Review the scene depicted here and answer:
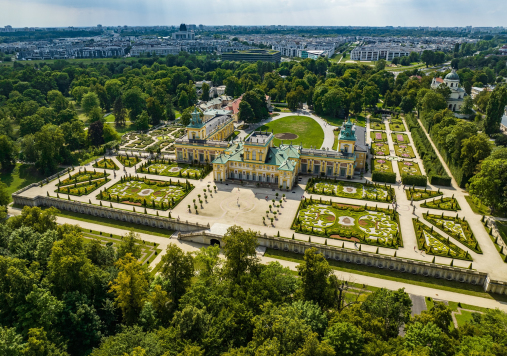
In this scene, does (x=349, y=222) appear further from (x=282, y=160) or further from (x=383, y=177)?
(x=282, y=160)

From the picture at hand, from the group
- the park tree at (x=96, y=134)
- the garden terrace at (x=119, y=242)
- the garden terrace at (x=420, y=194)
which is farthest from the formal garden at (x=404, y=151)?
the park tree at (x=96, y=134)

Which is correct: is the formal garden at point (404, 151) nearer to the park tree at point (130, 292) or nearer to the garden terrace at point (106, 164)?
the garden terrace at point (106, 164)

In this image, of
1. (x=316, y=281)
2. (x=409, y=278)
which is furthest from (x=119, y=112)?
(x=409, y=278)

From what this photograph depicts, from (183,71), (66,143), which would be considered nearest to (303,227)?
(66,143)

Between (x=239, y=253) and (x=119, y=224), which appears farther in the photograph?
(x=119, y=224)

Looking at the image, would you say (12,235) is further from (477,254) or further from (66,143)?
(477,254)

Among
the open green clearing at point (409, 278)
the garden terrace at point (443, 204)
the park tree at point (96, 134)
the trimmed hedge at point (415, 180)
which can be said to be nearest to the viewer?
the open green clearing at point (409, 278)
